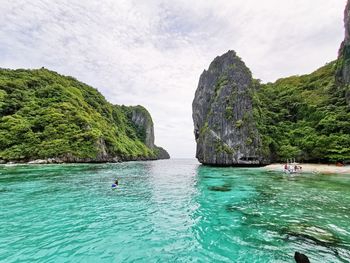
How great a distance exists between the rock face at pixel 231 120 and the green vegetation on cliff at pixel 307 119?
306 cm

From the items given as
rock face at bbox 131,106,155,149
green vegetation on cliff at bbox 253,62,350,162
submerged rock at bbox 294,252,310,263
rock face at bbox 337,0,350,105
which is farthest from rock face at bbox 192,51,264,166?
rock face at bbox 131,106,155,149

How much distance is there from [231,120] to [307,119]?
18355 mm

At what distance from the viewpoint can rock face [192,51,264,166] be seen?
48481mm

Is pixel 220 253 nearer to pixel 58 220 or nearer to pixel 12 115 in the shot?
pixel 58 220

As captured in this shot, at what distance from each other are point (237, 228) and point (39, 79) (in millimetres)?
95704

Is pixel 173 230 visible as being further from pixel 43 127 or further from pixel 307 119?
pixel 43 127

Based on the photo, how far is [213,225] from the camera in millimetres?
8953

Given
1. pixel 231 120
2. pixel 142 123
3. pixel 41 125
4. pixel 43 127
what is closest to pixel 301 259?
pixel 231 120

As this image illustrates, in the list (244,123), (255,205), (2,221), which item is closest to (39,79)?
(244,123)

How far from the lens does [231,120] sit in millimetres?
52594

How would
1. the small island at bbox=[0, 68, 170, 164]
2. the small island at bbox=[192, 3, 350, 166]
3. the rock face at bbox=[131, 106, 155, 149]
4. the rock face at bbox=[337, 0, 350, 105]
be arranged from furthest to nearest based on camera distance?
the rock face at bbox=[131, 106, 155, 149] → the small island at bbox=[0, 68, 170, 164] → the rock face at bbox=[337, 0, 350, 105] → the small island at bbox=[192, 3, 350, 166]

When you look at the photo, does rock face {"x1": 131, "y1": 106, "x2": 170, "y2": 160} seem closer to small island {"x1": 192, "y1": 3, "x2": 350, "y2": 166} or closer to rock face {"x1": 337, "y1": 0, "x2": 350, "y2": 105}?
small island {"x1": 192, "y1": 3, "x2": 350, "y2": 166}

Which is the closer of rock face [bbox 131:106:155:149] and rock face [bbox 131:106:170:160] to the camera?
rock face [bbox 131:106:170:160]

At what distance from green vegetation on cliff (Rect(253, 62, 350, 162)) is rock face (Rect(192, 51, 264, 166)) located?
10.0ft
